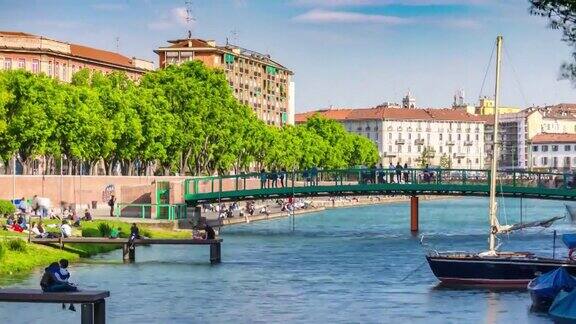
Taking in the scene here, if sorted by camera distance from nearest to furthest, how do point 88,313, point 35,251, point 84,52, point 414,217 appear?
point 88,313 → point 35,251 → point 414,217 → point 84,52

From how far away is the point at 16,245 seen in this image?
7419 cm

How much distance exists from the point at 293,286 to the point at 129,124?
62.4 meters

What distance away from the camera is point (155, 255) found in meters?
87.9

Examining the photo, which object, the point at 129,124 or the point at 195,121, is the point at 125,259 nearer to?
the point at 129,124

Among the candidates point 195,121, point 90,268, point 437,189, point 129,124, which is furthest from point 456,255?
point 195,121

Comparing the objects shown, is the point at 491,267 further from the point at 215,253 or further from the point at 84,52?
the point at 84,52

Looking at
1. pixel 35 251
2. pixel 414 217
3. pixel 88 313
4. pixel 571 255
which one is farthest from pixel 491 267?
pixel 414 217

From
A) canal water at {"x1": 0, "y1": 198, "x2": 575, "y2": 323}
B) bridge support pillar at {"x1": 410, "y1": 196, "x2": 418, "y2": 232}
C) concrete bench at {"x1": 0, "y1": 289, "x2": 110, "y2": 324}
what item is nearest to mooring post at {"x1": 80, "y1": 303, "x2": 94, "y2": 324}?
concrete bench at {"x1": 0, "y1": 289, "x2": 110, "y2": 324}

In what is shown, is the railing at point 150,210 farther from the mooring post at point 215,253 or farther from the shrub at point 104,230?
the mooring post at point 215,253

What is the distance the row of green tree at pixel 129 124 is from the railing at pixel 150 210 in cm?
685

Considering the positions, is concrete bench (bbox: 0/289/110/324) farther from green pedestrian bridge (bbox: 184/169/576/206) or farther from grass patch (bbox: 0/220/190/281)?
green pedestrian bridge (bbox: 184/169/576/206)

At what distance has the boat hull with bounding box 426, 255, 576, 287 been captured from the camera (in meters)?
65.6

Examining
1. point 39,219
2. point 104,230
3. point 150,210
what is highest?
point 150,210

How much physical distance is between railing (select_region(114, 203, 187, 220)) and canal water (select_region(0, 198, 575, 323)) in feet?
17.9
